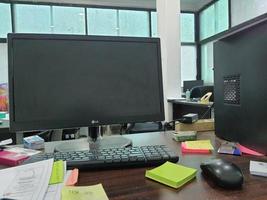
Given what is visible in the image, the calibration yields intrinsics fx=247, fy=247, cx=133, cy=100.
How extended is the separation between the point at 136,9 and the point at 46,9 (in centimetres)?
207

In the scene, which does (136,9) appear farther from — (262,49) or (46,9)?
(262,49)

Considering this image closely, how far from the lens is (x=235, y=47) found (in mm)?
922

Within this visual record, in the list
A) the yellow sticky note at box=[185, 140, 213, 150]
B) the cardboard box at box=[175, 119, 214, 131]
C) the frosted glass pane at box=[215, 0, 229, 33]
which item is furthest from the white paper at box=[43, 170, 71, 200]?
the frosted glass pane at box=[215, 0, 229, 33]

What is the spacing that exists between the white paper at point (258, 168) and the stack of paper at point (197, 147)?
0.17 meters

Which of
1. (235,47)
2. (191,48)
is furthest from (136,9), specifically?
(235,47)

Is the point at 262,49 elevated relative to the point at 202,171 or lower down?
elevated

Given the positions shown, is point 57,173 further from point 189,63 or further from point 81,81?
point 189,63

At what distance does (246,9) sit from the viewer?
14.9ft

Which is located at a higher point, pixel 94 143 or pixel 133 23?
pixel 133 23

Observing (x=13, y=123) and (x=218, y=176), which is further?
(x=13, y=123)

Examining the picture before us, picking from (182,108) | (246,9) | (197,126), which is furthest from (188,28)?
(197,126)

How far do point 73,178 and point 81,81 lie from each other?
39 cm

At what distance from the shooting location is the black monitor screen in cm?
88

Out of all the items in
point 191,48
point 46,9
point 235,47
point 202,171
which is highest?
point 46,9
